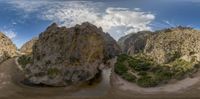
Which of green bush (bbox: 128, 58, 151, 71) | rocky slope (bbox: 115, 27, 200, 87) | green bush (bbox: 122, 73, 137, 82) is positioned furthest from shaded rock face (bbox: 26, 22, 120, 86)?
green bush (bbox: 128, 58, 151, 71)

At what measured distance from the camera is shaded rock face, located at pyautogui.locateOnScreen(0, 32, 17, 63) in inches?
5024

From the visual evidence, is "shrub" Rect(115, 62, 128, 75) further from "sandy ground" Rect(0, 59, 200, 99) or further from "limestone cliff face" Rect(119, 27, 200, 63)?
"limestone cliff face" Rect(119, 27, 200, 63)

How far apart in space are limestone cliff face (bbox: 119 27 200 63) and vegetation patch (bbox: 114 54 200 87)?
12.7 ft

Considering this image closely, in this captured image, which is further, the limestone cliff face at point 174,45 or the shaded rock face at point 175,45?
the limestone cliff face at point 174,45

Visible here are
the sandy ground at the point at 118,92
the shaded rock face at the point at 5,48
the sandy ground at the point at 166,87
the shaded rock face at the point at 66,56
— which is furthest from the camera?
the shaded rock face at the point at 5,48

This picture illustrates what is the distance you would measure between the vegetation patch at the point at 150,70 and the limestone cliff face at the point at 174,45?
3.87m

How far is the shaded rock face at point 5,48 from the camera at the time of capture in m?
128

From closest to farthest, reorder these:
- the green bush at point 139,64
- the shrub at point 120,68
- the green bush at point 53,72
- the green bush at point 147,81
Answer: the green bush at point 147,81 → the green bush at point 53,72 → the shrub at point 120,68 → the green bush at point 139,64

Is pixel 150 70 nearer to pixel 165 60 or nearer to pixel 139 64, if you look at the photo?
pixel 139 64

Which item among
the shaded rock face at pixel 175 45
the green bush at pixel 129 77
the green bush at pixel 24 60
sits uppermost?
the shaded rock face at pixel 175 45

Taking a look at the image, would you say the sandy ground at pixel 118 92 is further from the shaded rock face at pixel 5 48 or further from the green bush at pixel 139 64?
the shaded rock face at pixel 5 48

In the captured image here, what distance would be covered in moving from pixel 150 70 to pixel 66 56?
2561cm

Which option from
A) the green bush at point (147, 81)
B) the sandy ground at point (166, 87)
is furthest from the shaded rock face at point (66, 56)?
the green bush at point (147, 81)

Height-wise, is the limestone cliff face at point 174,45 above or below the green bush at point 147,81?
above
